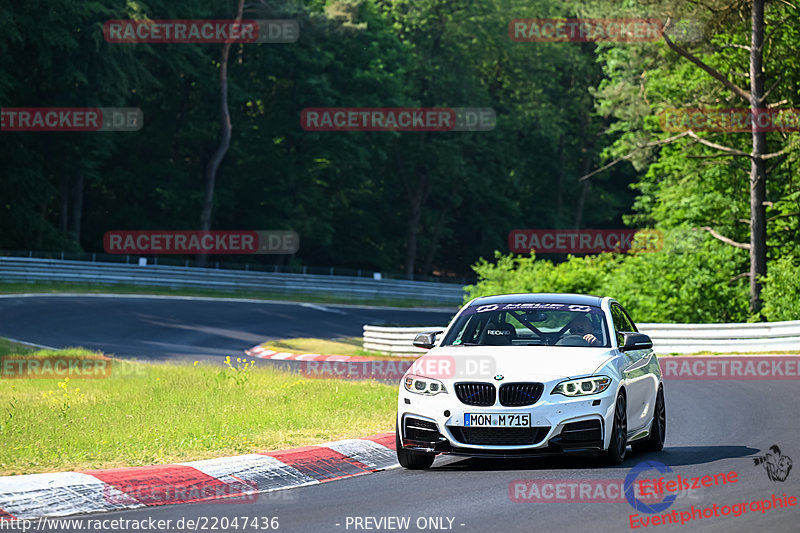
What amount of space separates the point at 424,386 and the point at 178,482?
94.9 inches

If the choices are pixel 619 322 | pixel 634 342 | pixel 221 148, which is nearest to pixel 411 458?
pixel 634 342

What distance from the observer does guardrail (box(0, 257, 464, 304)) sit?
46.8m

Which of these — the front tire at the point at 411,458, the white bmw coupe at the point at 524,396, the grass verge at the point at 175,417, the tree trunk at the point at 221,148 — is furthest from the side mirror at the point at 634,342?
the tree trunk at the point at 221,148

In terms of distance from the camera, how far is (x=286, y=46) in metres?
63.3

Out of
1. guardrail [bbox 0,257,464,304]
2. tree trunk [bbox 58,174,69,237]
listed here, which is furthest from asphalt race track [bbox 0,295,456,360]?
tree trunk [bbox 58,174,69,237]

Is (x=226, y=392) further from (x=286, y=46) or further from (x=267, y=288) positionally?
(x=286, y=46)

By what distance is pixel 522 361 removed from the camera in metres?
10.1

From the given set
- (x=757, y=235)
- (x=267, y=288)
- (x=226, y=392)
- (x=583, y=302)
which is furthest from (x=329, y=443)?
(x=267, y=288)

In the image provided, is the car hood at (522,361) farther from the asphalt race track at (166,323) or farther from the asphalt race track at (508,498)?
the asphalt race track at (166,323)
